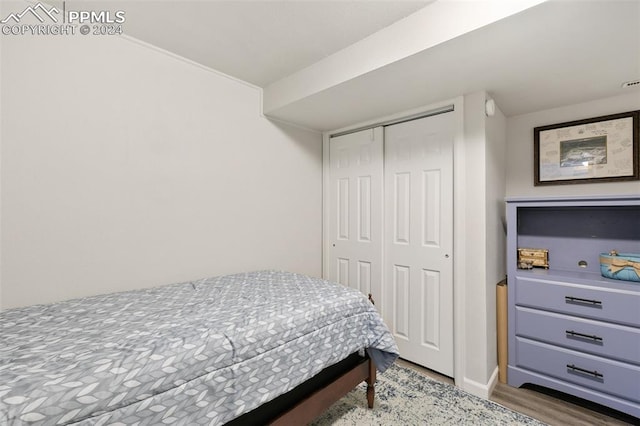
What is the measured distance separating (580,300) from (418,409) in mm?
1324

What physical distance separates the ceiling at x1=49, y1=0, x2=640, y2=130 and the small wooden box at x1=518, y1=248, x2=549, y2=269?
48.1 inches

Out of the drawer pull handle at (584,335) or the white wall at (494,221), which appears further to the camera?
the white wall at (494,221)

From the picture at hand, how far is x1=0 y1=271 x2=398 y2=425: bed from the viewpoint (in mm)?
846

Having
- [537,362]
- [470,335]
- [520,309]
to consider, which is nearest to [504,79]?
[520,309]

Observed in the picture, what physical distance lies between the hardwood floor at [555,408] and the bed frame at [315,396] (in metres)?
0.92

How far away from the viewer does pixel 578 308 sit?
6.30 ft

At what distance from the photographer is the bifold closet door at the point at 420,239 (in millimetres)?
Answer: 2254

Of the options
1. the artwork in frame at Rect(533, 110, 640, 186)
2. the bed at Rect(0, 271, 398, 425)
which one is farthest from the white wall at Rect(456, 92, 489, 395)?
the artwork in frame at Rect(533, 110, 640, 186)

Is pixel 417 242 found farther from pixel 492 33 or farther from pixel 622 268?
pixel 492 33

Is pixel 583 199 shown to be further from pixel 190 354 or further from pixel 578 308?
pixel 190 354

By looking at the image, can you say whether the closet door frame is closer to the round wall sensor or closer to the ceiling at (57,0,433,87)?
the round wall sensor

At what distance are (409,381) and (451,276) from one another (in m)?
0.88

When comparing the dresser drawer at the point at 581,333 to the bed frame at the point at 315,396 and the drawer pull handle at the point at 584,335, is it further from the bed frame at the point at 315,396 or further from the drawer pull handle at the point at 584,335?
the bed frame at the point at 315,396

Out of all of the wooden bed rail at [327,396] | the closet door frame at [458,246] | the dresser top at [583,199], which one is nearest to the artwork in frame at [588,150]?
the dresser top at [583,199]
